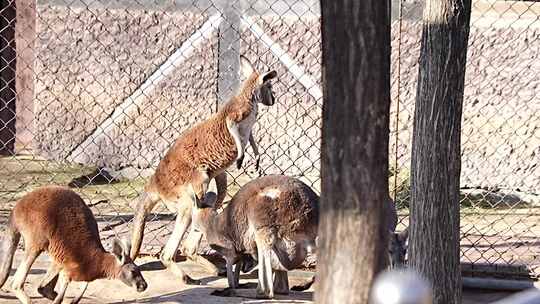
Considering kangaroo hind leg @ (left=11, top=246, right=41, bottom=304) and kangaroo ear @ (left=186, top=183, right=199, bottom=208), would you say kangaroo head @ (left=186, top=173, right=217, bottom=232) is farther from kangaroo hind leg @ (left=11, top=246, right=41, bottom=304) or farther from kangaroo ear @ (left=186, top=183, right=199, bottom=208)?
kangaroo hind leg @ (left=11, top=246, right=41, bottom=304)

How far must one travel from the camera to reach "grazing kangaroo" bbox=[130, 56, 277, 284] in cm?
690

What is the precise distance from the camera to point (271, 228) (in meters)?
6.32

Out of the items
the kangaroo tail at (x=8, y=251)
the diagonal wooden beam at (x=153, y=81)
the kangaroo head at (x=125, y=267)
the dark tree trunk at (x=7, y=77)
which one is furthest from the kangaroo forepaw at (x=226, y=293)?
the dark tree trunk at (x=7, y=77)

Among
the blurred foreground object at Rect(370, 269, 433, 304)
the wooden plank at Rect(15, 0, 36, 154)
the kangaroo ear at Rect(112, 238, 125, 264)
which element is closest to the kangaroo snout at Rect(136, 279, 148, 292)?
the kangaroo ear at Rect(112, 238, 125, 264)

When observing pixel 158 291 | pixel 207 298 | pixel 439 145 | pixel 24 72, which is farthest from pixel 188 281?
pixel 24 72

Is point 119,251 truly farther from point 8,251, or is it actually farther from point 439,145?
point 439,145

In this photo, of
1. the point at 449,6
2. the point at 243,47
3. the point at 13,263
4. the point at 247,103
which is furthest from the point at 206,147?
the point at 449,6

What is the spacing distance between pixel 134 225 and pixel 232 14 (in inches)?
93.3

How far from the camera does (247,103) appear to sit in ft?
23.2

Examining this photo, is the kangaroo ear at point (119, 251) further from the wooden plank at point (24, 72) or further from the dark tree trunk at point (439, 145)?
the wooden plank at point (24, 72)

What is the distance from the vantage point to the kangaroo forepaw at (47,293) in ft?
20.3

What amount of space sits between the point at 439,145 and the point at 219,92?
4305 mm

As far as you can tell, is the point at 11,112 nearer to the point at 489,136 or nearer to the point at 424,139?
the point at 489,136

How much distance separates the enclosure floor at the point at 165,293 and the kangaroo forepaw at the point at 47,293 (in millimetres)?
63
